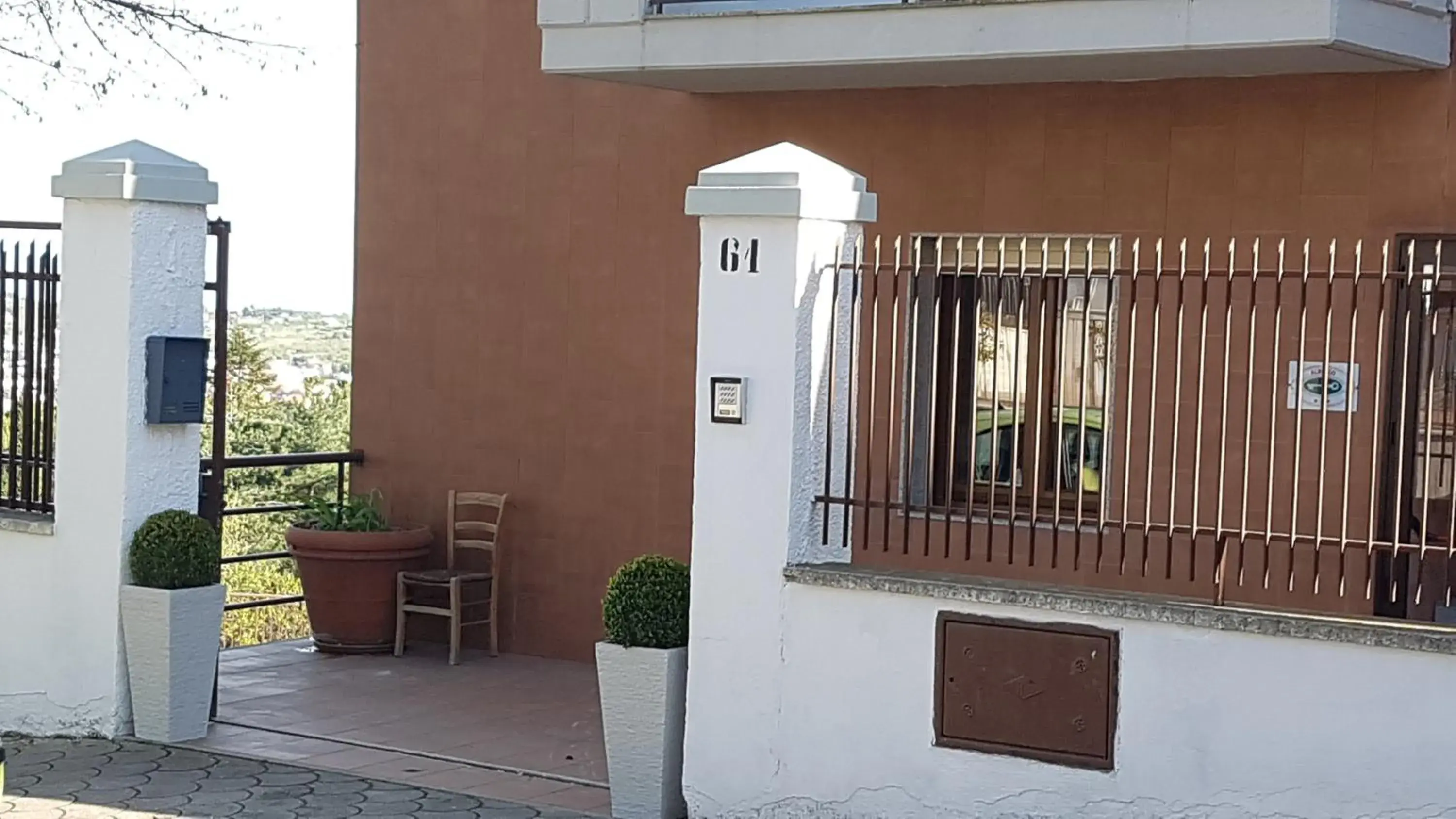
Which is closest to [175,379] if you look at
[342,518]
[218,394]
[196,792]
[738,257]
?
[218,394]

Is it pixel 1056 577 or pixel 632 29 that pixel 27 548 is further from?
pixel 1056 577

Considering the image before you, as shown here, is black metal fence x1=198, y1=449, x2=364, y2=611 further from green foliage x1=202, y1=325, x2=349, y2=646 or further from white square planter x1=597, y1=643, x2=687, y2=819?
green foliage x1=202, y1=325, x2=349, y2=646

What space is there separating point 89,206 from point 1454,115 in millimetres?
6314

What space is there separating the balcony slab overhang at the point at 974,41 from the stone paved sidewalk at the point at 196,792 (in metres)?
4.10

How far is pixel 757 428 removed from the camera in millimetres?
7379

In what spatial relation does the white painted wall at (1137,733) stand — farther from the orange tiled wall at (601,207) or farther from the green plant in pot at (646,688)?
the orange tiled wall at (601,207)

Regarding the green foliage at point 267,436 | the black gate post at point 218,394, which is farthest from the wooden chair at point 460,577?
the green foliage at point 267,436

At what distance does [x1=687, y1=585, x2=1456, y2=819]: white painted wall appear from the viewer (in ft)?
20.3

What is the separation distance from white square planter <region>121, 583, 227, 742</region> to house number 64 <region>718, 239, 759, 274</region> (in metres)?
3.12

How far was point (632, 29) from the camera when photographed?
10203 mm

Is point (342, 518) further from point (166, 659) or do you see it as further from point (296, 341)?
point (296, 341)

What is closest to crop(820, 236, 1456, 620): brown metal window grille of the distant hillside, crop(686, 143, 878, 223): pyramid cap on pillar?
crop(686, 143, 878, 223): pyramid cap on pillar

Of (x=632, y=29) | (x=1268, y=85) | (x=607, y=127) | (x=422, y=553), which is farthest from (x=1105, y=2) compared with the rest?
(x=422, y=553)

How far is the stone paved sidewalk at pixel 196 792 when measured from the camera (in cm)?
755
